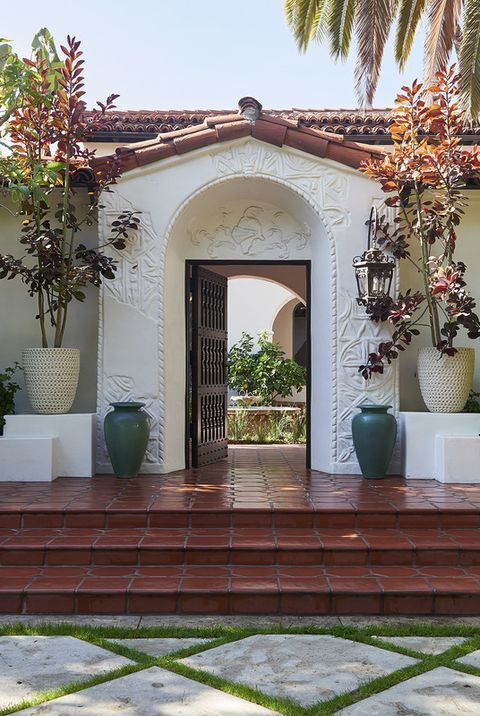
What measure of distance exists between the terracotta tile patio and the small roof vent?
4108 mm

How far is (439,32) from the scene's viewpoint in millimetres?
9500

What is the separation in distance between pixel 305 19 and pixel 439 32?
1.75 m

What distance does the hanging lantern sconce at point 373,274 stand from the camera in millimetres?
7793

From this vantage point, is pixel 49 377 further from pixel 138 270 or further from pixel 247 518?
pixel 247 518

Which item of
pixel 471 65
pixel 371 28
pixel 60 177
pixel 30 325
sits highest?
pixel 371 28

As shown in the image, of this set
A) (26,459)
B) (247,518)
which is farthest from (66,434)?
(247,518)

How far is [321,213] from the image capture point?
822 centimetres

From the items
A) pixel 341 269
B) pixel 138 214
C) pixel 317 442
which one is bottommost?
pixel 317 442

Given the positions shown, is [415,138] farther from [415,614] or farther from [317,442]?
[415,614]

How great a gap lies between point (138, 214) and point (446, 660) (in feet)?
19.2

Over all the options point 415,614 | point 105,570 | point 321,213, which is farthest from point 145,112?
point 415,614

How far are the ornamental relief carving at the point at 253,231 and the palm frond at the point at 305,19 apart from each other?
2709 millimetres

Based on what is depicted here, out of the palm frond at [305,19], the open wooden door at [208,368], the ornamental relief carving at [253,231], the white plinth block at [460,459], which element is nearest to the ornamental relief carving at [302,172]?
the ornamental relief carving at [253,231]

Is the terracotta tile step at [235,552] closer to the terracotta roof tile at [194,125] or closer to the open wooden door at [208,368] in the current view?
the open wooden door at [208,368]
